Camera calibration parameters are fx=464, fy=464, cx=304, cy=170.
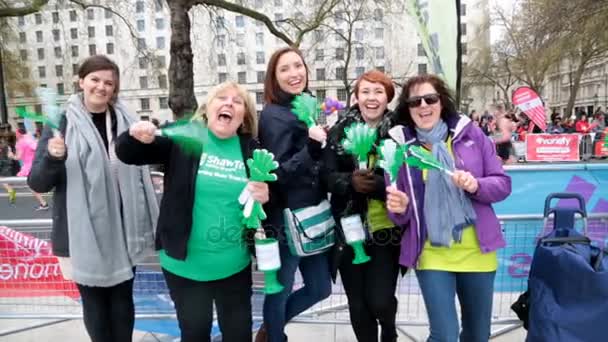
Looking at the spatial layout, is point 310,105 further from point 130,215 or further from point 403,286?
point 403,286

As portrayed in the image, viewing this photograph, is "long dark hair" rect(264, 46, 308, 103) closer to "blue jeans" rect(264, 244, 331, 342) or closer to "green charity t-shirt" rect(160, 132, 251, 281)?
"green charity t-shirt" rect(160, 132, 251, 281)

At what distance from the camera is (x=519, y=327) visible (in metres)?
3.41

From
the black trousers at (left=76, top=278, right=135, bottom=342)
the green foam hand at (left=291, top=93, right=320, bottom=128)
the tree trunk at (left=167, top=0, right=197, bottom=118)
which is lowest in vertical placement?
the black trousers at (left=76, top=278, right=135, bottom=342)

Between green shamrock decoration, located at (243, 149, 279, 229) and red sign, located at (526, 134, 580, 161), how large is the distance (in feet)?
41.8

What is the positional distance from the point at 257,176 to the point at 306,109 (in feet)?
1.58

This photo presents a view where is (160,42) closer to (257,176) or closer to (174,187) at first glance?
(174,187)

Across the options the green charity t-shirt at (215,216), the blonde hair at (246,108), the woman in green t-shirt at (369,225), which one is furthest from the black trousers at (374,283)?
the blonde hair at (246,108)

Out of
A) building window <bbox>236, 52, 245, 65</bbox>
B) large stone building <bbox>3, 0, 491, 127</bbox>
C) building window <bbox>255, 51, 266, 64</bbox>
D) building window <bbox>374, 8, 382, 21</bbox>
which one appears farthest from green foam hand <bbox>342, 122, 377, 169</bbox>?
building window <bbox>255, 51, 266, 64</bbox>

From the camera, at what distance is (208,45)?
76.3 ft

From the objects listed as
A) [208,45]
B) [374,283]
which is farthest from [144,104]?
[374,283]

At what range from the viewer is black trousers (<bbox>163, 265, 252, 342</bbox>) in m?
2.25

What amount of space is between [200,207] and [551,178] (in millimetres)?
5323

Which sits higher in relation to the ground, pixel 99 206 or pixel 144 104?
pixel 144 104

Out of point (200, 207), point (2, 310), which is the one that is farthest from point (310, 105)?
point (2, 310)
